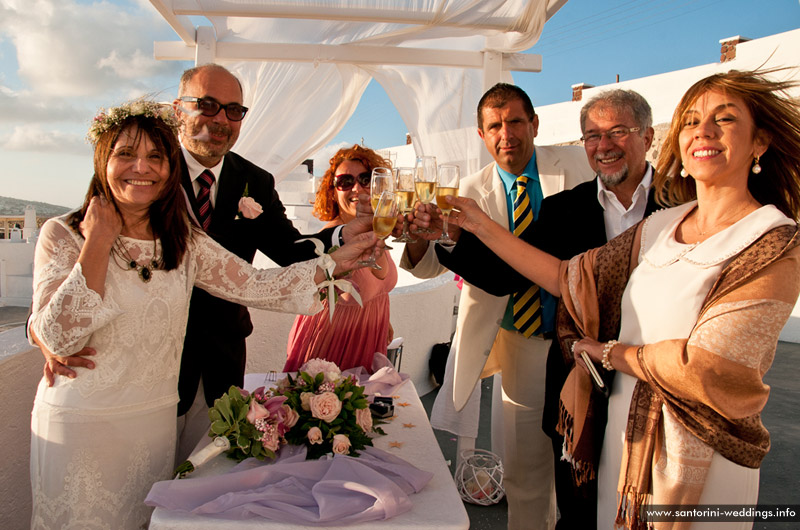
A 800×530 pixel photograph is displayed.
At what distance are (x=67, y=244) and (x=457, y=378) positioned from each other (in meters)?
2.15

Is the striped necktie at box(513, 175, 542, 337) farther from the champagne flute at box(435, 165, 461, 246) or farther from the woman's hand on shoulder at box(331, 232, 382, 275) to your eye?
the woman's hand on shoulder at box(331, 232, 382, 275)

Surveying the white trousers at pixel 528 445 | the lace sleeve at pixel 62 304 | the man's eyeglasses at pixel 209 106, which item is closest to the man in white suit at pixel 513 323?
the white trousers at pixel 528 445

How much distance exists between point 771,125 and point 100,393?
2503 millimetres

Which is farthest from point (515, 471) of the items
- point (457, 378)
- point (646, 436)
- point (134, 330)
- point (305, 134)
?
point (305, 134)

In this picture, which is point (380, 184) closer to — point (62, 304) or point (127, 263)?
point (127, 263)

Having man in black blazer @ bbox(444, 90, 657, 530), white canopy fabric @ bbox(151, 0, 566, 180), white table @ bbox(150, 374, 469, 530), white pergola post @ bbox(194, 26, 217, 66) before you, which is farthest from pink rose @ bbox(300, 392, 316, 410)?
white pergola post @ bbox(194, 26, 217, 66)

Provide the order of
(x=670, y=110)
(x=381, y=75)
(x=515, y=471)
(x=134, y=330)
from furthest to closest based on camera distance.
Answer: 1. (x=670, y=110)
2. (x=381, y=75)
3. (x=515, y=471)
4. (x=134, y=330)

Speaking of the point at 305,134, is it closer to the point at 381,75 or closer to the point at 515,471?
the point at 381,75

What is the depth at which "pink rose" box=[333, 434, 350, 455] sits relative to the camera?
6.43 feet

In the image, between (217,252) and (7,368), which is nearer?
(217,252)

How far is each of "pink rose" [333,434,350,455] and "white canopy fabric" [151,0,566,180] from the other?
3128mm

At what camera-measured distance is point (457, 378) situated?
325cm

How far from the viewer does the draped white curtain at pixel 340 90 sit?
14.6 ft

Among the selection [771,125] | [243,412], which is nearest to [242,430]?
[243,412]
